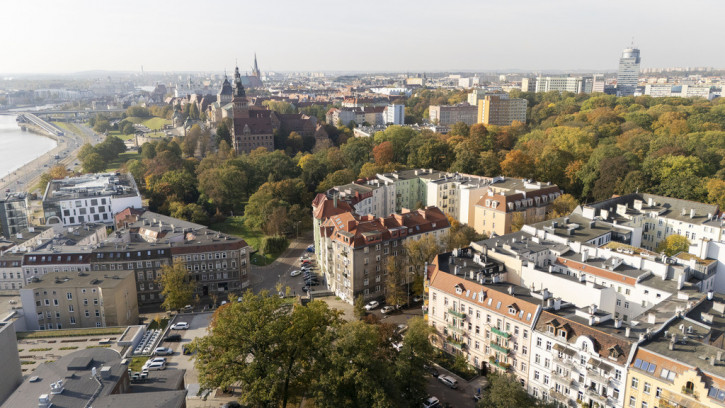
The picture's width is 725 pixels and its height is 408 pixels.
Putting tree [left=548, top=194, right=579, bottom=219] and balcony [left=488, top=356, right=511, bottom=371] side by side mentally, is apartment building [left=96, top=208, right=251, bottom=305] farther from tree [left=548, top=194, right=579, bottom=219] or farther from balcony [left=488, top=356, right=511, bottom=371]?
tree [left=548, top=194, right=579, bottom=219]

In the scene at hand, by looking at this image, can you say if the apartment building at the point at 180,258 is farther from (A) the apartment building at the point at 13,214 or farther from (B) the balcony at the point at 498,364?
(B) the balcony at the point at 498,364

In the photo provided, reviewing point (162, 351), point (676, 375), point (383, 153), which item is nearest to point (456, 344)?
point (676, 375)

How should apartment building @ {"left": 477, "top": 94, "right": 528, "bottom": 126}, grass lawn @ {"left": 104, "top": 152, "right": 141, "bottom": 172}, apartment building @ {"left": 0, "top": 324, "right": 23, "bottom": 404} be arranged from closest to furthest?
apartment building @ {"left": 0, "top": 324, "right": 23, "bottom": 404} < grass lawn @ {"left": 104, "top": 152, "right": 141, "bottom": 172} < apartment building @ {"left": 477, "top": 94, "right": 528, "bottom": 126}

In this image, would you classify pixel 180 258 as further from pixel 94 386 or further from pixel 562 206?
pixel 562 206

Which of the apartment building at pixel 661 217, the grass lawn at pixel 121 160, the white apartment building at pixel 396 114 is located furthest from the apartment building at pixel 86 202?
the white apartment building at pixel 396 114

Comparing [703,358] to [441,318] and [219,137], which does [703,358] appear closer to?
[441,318]

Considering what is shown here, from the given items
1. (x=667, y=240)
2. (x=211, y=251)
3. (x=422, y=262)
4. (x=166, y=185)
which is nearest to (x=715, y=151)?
(x=667, y=240)

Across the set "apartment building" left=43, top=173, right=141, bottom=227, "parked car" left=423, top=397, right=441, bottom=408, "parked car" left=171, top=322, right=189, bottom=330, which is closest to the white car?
"parked car" left=423, top=397, right=441, bottom=408
